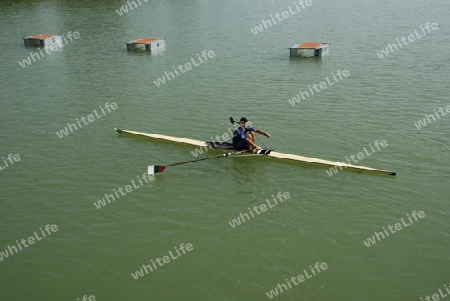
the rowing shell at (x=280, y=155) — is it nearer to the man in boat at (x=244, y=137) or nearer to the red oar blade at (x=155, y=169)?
the man in boat at (x=244, y=137)

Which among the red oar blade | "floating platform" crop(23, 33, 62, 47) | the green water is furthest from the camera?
"floating platform" crop(23, 33, 62, 47)

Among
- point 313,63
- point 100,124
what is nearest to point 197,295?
point 100,124

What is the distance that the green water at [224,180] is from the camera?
36.3 ft

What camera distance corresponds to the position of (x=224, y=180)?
50.5 feet

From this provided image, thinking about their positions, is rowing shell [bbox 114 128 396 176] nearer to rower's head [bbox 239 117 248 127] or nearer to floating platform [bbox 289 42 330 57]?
rower's head [bbox 239 117 248 127]

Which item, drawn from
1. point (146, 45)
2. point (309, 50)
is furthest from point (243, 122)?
point (146, 45)

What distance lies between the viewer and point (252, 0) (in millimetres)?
56781

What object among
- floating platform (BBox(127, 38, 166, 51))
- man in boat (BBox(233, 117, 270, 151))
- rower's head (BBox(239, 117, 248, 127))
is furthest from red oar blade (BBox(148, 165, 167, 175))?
floating platform (BBox(127, 38, 166, 51))

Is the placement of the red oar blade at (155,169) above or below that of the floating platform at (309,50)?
below

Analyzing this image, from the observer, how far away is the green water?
11.1 m

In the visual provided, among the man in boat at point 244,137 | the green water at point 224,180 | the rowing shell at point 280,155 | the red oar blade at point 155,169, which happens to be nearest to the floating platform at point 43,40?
the green water at point 224,180

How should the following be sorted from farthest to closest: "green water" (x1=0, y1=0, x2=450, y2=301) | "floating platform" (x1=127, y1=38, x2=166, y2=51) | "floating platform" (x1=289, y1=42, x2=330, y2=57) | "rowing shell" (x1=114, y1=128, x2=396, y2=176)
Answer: "floating platform" (x1=127, y1=38, x2=166, y2=51), "floating platform" (x1=289, y1=42, x2=330, y2=57), "rowing shell" (x1=114, y1=128, x2=396, y2=176), "green water" (x1=0, y1=0, x2=450, y2=301)

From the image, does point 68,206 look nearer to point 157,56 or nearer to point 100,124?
point 100,124

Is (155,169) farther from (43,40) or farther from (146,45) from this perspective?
(43,40)
